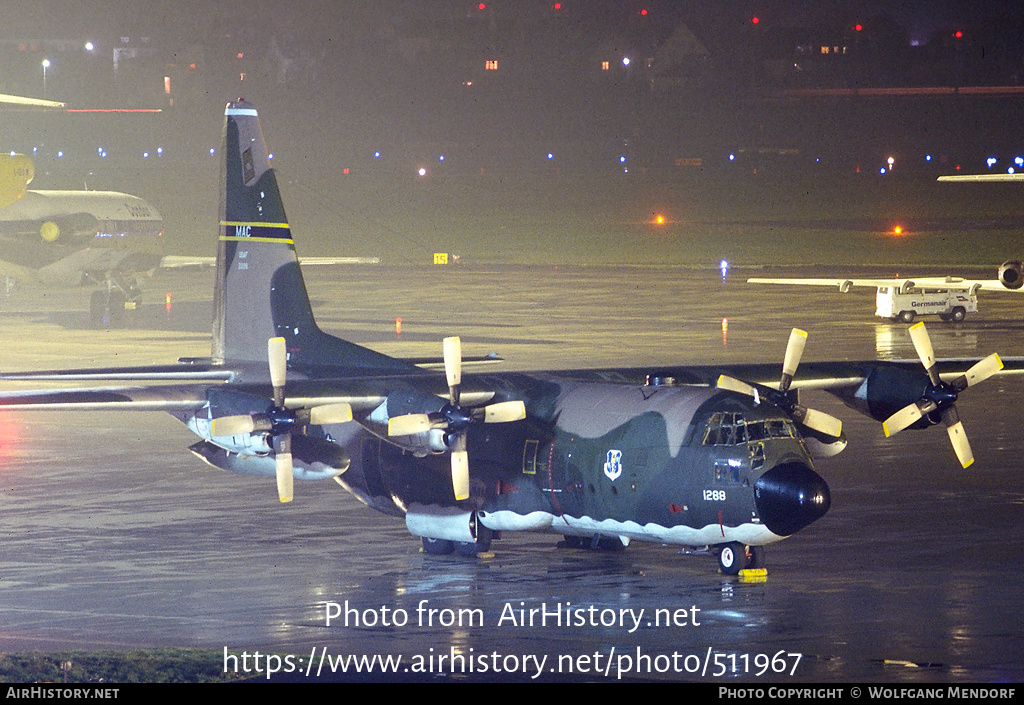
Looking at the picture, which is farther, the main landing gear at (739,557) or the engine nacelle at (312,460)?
the engine nacelle at (312,460)

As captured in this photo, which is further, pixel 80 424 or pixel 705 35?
pixel 705 35

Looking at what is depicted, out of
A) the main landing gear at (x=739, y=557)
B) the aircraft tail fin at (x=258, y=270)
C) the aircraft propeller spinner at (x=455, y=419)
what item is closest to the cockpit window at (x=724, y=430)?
the main landing gear at (x=739, y=557)

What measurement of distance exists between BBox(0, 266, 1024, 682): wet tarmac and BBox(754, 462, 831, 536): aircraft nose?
140cm

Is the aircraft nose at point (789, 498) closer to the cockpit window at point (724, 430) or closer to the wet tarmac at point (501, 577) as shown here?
the cockpit window at point (724, 430)

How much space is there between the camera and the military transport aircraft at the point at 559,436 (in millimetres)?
26328

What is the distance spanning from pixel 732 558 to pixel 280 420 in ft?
28.1

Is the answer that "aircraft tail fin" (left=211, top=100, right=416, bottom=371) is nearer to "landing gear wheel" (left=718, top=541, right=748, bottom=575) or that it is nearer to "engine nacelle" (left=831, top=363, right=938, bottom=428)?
"landing gear wheel" (left=718, top=541, right=748, bottom=575)

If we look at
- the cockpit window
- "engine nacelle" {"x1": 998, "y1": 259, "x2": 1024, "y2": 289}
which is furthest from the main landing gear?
"engine nacelle" {"x1": 998, "y1": 259, "x2": 1024, "y2": 289}

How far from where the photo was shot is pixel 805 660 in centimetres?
2189

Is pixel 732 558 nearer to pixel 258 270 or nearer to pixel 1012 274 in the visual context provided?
pixel 258 270

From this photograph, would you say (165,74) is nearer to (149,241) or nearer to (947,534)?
(149,241)

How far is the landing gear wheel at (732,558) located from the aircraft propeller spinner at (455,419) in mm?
4512

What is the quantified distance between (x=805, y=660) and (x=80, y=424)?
106 ft
